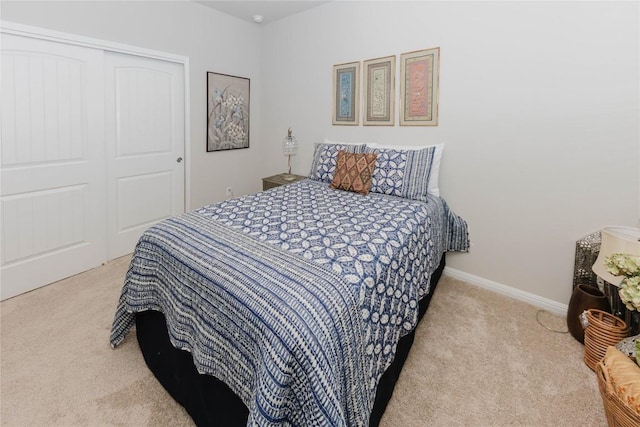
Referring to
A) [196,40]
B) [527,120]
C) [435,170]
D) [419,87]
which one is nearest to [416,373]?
[435,170]

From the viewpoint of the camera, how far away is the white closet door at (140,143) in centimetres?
300

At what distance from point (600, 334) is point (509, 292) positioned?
0.85 metres

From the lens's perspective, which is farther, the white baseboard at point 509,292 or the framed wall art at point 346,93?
the framed wall art at point 346,93

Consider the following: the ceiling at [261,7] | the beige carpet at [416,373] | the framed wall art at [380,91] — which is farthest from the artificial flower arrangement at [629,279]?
the ceiling at [261,7]

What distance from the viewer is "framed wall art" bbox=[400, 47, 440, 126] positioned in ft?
9.09

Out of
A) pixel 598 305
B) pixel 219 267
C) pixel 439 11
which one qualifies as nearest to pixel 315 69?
pixel 439 11

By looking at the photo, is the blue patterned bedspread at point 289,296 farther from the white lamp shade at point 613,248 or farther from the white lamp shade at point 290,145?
the white lamp shade at point 290,145

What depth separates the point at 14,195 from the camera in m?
2.48

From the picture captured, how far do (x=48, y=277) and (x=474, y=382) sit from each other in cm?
312

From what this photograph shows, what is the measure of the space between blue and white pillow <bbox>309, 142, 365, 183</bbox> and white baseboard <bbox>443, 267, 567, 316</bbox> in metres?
1.30

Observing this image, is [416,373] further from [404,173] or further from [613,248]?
[404,173]

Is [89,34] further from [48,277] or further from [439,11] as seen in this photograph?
[439,11]

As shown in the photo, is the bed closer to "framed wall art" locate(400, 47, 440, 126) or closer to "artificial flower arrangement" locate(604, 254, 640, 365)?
"artificial flower arrangement" locate(604, 254, 640, 365)

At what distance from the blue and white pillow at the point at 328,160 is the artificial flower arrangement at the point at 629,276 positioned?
1908mm
